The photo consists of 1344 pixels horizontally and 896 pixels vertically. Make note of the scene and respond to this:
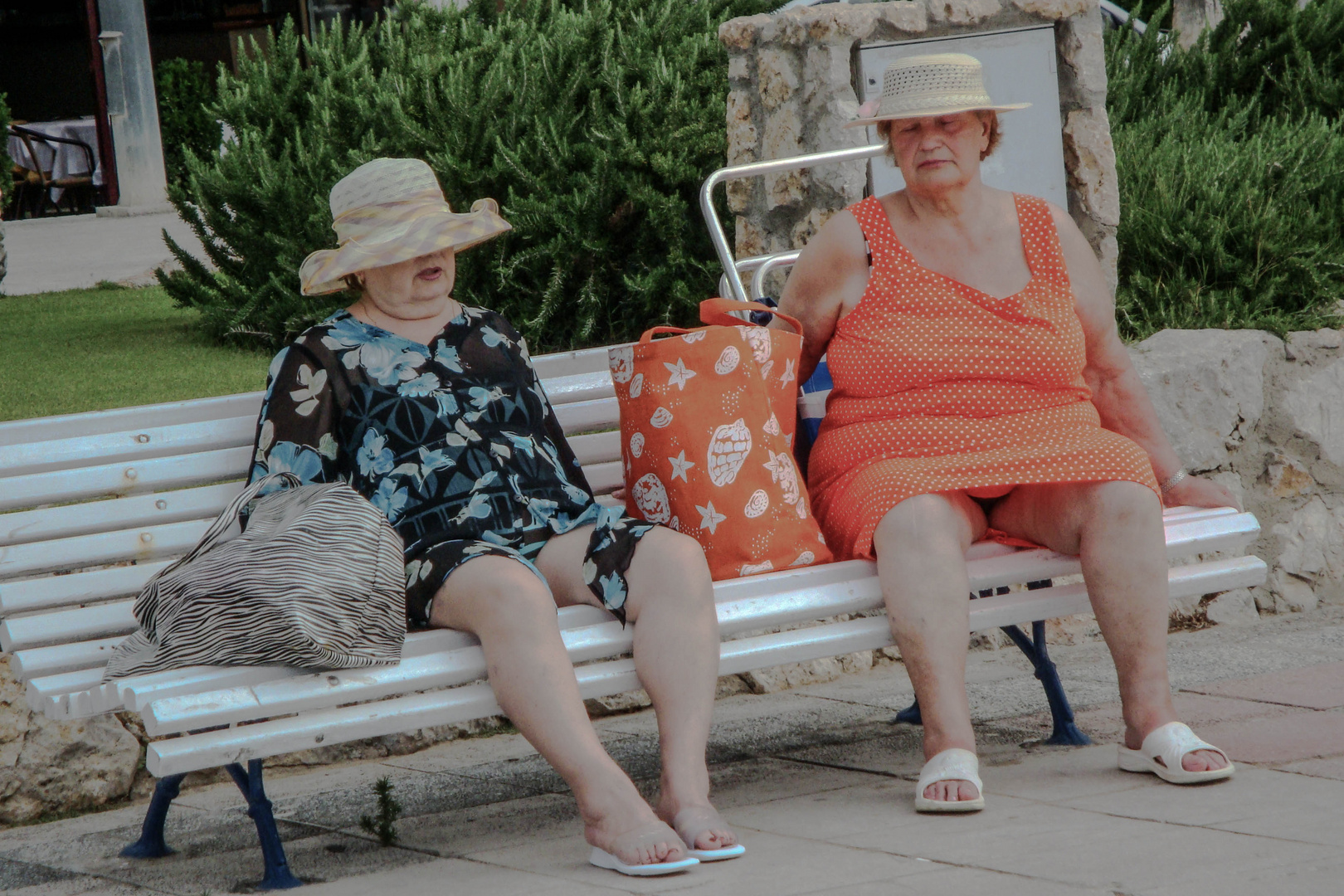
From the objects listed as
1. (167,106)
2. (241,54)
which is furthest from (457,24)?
(167,106)

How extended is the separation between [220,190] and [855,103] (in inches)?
118

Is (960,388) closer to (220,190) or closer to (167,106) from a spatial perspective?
(220,190)

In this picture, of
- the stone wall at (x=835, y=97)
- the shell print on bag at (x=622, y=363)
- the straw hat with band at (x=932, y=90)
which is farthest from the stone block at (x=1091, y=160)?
the shell print on bag at (x=622, y=363)

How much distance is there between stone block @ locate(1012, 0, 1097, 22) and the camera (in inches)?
193

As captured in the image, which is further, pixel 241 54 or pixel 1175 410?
pixel 241 54

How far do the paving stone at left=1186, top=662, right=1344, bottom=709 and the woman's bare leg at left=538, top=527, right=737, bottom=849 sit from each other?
1707 mm

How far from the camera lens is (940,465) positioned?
10.3 feet

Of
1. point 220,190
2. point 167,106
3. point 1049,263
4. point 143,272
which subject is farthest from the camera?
point 167,106

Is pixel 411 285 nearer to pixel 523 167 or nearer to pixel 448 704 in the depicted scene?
pixel 448 704

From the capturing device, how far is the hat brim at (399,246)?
10.2 ft

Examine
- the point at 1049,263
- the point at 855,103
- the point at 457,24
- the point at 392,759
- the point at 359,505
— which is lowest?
the point at 392,759

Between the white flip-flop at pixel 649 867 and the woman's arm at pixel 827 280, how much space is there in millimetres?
1217

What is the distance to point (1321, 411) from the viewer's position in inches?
200

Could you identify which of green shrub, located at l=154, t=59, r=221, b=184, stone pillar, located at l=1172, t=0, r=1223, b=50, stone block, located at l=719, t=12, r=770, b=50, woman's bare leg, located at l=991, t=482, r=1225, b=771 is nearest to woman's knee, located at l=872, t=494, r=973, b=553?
woman's bare leg, located at l=991, t=482, r=1225, b=771
